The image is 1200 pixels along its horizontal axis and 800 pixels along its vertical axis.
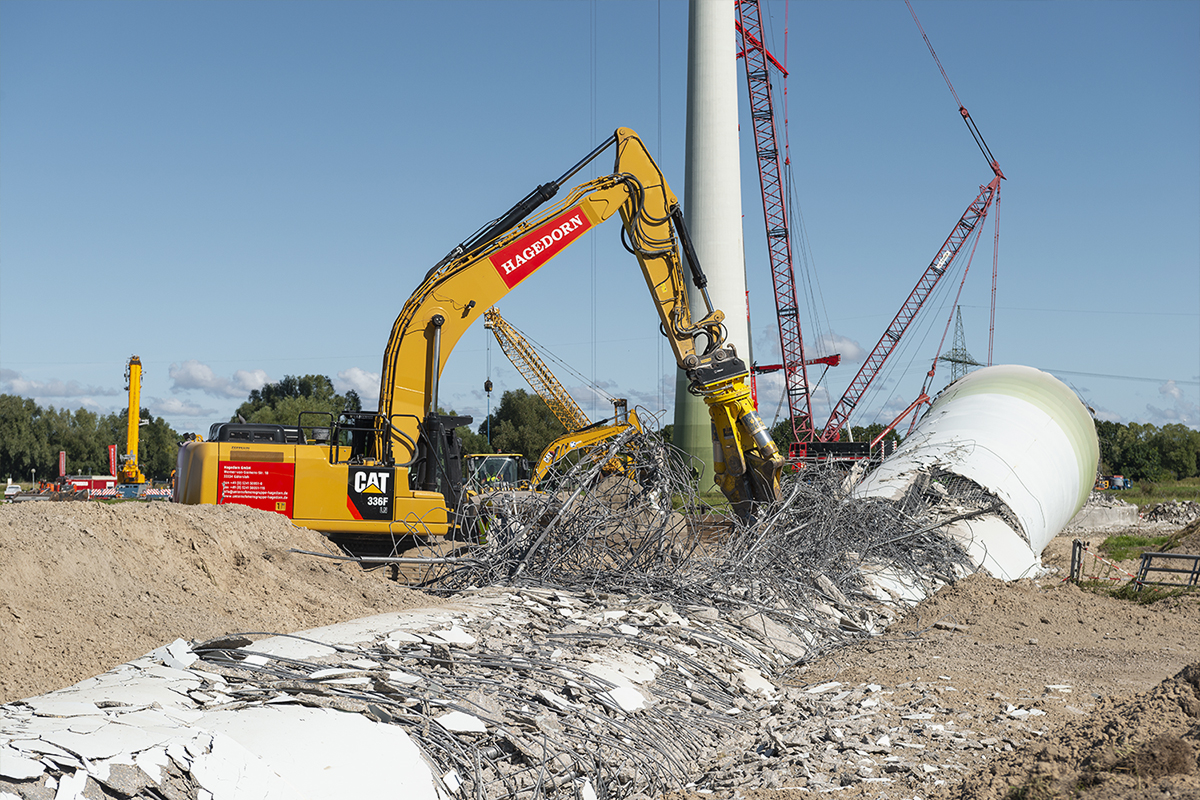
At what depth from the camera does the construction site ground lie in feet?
14.9

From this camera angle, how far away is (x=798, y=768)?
5.01m

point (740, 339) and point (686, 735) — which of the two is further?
point (740, 339)

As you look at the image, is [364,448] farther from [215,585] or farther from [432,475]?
[215,585]

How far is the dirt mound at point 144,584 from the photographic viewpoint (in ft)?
17.2

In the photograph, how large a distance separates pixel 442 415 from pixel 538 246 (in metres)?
2.69

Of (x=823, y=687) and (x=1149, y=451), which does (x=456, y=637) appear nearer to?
(x=823, y=687)

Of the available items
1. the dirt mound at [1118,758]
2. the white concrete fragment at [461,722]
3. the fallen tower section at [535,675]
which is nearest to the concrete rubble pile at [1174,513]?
the fallen tower section at [535,675]

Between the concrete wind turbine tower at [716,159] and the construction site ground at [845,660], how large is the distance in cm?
2144

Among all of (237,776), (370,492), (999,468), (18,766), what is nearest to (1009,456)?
(999,468)

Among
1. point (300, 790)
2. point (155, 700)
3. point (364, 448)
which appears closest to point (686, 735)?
point (300, 790)

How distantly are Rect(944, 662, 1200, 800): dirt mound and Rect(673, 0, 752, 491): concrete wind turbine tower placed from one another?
2438 centimetres

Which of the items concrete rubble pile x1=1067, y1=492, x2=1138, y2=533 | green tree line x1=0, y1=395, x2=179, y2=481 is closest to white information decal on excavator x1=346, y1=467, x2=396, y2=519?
concrete rubble pile x1=1067, y1=492, x2=1138, y2=533

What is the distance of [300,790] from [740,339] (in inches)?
1093

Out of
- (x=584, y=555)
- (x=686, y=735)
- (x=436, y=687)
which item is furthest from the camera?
(x=584, y=555)
